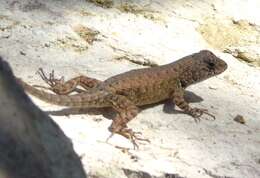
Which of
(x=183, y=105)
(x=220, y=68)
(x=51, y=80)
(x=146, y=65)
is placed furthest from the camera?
(x=146, y=65)

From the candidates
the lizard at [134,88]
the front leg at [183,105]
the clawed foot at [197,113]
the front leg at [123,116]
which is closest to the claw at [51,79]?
the lizard at [134,88]

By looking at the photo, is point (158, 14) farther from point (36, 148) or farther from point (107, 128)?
point (36, 148)

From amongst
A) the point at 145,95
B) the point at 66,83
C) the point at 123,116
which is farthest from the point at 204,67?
the point at 66,83

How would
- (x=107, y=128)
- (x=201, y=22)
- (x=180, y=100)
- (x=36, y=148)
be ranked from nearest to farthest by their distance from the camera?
1. (x=36, y=148)
2. (x=107, y=128)
3. (x=180, y=100)
4. (x=201, y=22)

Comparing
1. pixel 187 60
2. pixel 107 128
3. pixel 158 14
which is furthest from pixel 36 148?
pixel 158 14

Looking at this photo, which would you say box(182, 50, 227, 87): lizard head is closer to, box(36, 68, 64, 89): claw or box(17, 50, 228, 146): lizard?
box(17, 50, 228, 146): lizard

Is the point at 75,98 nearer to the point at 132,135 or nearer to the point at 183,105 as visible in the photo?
the point at 132,135

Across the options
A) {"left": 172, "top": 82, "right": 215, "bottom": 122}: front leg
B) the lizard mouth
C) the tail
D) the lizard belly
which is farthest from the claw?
the lizard mouth
